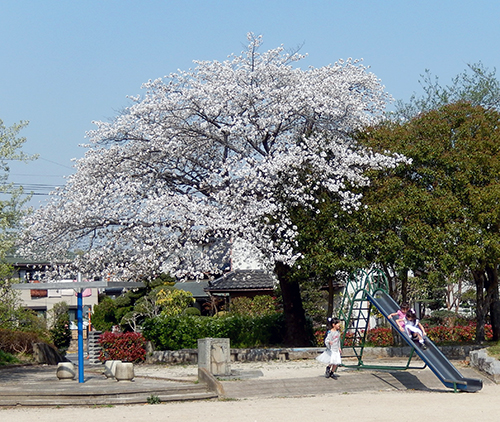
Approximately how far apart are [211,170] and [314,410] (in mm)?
10125

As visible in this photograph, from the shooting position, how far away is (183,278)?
19391 mm

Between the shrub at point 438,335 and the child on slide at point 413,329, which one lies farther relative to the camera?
the shrub at point 438,335

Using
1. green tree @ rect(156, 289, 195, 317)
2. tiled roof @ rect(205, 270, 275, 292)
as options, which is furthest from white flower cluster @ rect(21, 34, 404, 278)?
tiled roof @ rect(205, 270, 275, 292)

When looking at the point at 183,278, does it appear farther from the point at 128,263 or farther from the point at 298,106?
the point at 298,106

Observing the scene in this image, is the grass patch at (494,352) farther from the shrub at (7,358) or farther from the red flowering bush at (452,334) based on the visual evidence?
the shrub at (7,358)

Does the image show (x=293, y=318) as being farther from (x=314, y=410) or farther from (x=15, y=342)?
(x=314, y=410)

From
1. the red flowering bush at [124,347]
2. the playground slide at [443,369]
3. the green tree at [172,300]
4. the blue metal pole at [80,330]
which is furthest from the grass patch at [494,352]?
the green tree at [172,300]

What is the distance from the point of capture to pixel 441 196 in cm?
1919

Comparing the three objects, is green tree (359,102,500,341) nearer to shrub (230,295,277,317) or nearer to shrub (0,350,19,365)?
shrub (0,350,19,365)

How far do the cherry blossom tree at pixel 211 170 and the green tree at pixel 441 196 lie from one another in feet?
2.36

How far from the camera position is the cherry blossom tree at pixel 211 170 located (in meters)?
19.1

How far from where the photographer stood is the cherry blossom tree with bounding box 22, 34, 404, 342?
19109mm

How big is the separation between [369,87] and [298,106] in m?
3.30

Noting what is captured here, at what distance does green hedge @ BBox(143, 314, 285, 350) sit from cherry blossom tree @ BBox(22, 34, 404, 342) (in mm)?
3078
